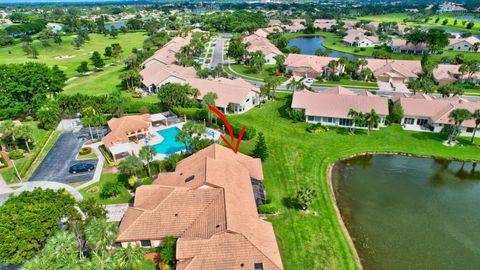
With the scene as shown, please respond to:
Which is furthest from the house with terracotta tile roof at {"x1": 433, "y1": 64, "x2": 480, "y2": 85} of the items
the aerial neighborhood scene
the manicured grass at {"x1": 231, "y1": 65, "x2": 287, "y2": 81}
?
the manicured grass at {"x1": 231, "y1": 65, "x2": 287, "y2": 81}

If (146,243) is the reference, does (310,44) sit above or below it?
above

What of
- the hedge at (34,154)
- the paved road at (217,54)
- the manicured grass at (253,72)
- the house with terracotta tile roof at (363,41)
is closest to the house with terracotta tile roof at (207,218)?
the hedge at (34,154)

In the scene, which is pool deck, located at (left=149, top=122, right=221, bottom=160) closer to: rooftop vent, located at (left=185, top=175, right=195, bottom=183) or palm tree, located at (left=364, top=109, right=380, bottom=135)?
rooftop vent, located at (left=185, top=175, right=195, bottom=183)

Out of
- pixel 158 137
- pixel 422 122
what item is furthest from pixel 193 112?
pixel 422 122

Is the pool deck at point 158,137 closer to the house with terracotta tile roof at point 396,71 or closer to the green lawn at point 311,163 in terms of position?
the green lawn at point 311,163

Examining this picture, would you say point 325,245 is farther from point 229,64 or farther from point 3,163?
point 229,64

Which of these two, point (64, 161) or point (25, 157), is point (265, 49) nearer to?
point (64, 161)

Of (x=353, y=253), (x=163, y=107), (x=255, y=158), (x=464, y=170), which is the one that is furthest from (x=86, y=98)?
(x=464, y=170)
